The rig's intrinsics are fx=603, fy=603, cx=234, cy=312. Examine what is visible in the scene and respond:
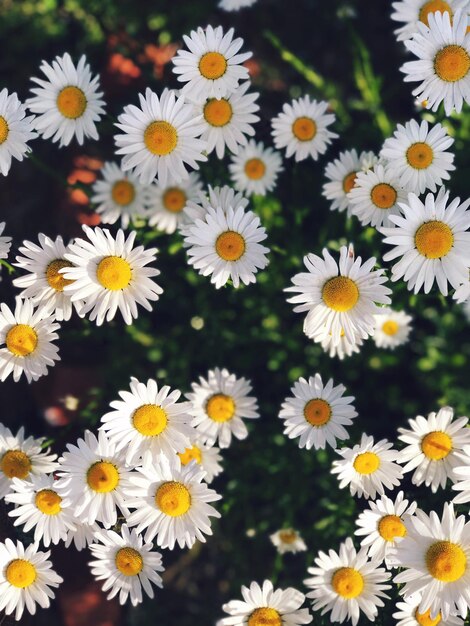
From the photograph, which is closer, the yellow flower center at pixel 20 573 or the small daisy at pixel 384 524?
the small daisy at pixel 384 524

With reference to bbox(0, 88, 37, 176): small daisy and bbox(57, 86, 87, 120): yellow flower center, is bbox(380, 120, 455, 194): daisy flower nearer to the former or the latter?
bbox(57, 86, 87, 120): yellow flower center

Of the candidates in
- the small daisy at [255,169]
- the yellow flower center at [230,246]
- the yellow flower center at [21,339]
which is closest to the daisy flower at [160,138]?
the yellow flower center at [230,246]

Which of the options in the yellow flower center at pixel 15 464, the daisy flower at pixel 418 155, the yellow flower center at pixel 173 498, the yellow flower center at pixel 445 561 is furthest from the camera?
the yellow flower center at pixel 15 464

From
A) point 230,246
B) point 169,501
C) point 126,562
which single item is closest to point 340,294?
point 230,246

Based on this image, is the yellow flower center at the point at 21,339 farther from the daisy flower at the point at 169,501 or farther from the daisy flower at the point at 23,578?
the daisy flower at the point at 23,578

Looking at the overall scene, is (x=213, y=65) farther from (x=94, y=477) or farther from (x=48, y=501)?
(x=48, y=501)

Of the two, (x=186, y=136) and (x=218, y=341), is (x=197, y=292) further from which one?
(x=186, y=136)

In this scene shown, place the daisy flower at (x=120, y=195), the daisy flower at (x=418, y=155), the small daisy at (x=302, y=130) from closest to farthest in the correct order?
the daisy flower at (x=418, y=155), the small daisy at (x=302, y=130), the daisy flower at (x=120, y=195)
